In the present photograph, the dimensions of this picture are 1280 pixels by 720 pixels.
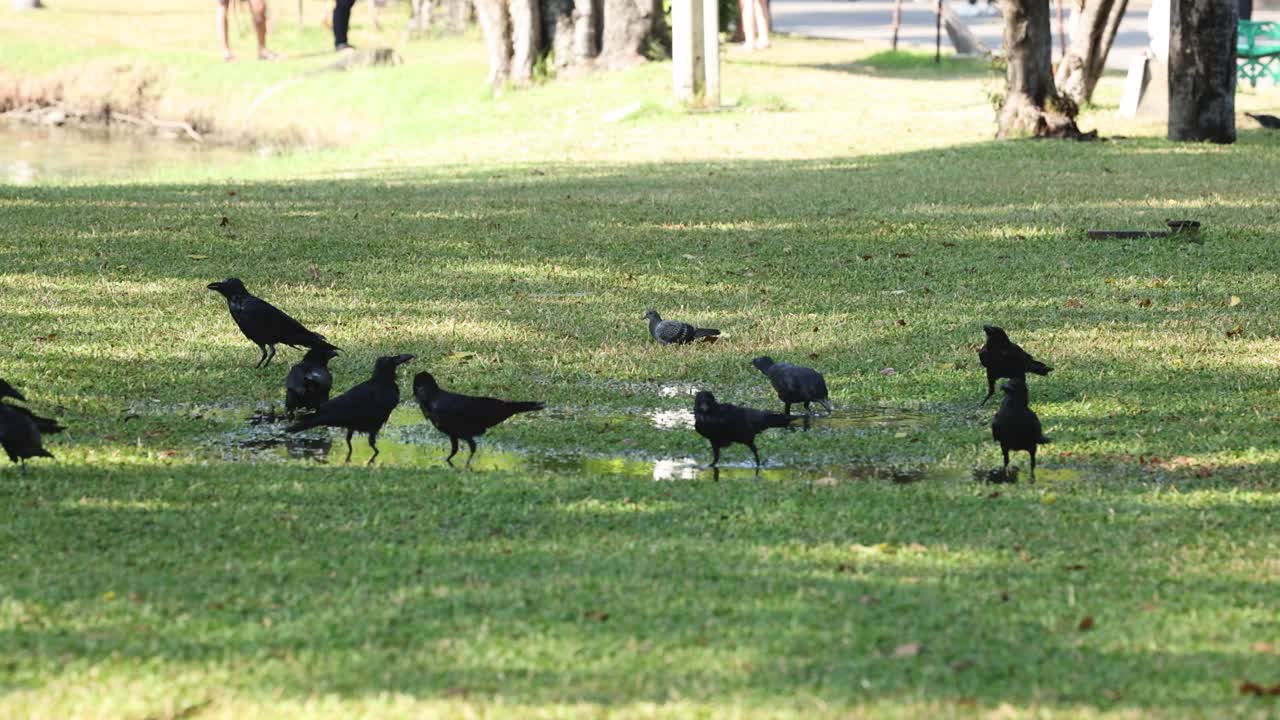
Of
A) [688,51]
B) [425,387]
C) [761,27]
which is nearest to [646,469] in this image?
[425,387]

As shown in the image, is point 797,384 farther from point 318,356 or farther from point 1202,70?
point 1202,70

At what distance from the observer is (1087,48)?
1051 inches

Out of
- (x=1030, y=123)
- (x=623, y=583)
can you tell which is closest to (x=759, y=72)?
(x=1030, y=123)

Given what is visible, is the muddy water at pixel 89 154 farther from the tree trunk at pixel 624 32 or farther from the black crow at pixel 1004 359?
the black crow at pixel 1004 359

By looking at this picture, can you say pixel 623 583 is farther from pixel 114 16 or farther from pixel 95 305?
pixel 114 16

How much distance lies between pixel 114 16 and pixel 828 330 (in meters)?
39.6

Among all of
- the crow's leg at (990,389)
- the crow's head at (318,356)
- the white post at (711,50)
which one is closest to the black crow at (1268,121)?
the white post at (711,50)

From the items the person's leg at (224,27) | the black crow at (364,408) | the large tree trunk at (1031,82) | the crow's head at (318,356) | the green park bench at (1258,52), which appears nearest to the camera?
the black crow at (364,408)

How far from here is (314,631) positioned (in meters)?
5.40

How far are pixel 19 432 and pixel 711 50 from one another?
2251 centimetres

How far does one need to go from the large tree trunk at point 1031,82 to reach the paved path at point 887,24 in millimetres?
14221

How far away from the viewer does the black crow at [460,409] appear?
7.88 metres

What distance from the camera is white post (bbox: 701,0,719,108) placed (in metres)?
28.1

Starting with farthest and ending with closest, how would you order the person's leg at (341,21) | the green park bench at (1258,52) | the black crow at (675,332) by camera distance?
1. the person's leg at (341,21)
2. the green park bench at (1258,52)
3. the black crow at (675,332)
